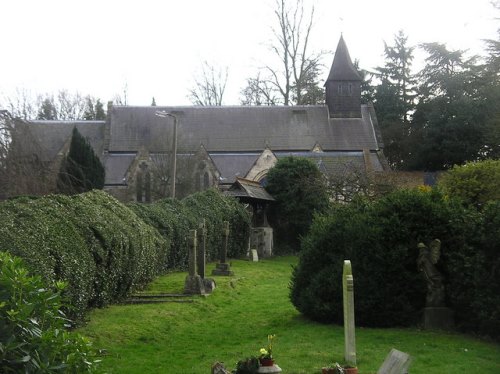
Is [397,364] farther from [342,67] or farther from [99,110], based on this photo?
[99,110]

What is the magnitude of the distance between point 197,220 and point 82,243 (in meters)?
12.5

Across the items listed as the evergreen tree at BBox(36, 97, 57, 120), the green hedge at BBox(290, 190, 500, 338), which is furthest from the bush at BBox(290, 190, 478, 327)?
the evergreen tree at BBox(36, 97, 57, 120)

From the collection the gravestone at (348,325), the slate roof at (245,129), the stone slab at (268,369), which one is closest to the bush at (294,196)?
the slate roof at (245,129)

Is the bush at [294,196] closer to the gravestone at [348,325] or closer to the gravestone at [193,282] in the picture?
the gravestone at [193,282]

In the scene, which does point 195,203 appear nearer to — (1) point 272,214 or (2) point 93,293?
(1) point 272,214

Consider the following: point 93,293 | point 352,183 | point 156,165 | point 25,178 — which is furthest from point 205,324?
point 156,165

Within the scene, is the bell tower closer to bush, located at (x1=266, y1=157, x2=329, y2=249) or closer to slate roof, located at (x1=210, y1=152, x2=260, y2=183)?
slate roof, located at (x1=210, y1=152, x2=260, y2=183)

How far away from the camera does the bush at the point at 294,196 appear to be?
109ft

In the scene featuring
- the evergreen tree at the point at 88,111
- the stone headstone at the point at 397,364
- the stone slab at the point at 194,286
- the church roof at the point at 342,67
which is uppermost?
the church roof at the point at 342,67

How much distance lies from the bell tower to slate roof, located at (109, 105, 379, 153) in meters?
0.75

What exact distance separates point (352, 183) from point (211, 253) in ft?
35.0

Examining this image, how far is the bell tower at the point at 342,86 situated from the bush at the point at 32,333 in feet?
153

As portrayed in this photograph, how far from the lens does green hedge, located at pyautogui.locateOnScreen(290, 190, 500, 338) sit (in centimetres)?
1069

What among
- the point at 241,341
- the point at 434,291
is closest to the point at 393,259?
the point at 434,291
